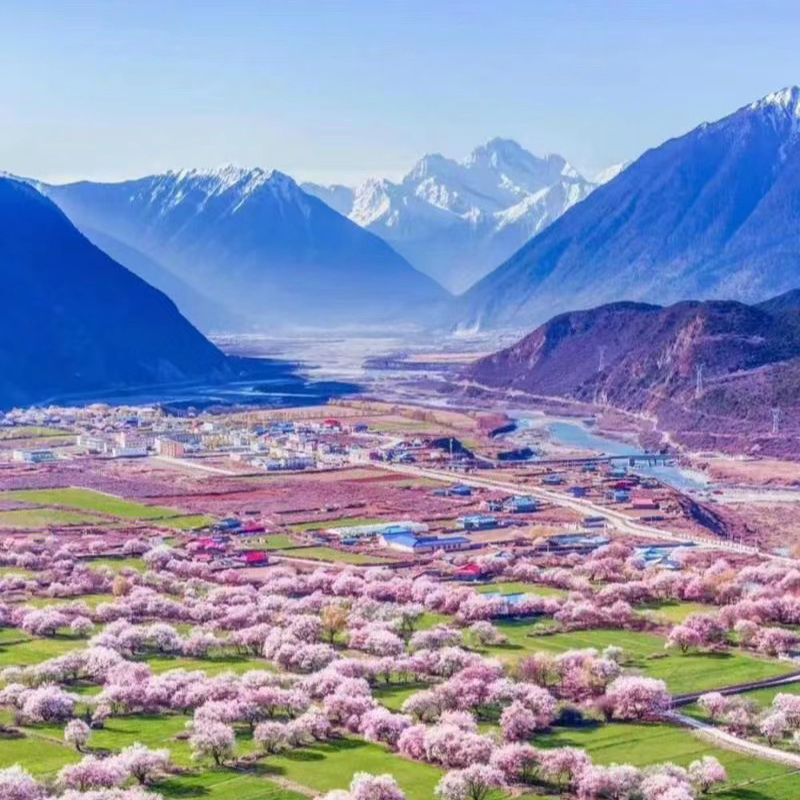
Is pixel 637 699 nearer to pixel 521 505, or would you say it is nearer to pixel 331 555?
pixel 331 555

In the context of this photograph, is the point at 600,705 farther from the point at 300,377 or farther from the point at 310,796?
the point at 300,377

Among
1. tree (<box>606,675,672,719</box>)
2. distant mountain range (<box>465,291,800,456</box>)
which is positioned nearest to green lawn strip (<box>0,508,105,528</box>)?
tree (<box>606,675,672,719</box>)

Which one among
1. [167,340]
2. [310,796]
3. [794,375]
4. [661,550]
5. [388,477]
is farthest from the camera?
[167,340]

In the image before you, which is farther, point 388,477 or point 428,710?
point 388,477

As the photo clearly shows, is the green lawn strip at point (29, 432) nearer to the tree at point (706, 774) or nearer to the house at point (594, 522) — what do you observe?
the house at point (594, 522)

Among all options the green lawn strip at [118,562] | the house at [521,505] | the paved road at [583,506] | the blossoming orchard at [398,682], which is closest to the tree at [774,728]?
the blossoming orchard at [398,682]

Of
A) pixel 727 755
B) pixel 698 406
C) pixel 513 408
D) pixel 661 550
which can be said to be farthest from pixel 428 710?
pixel 513 408
